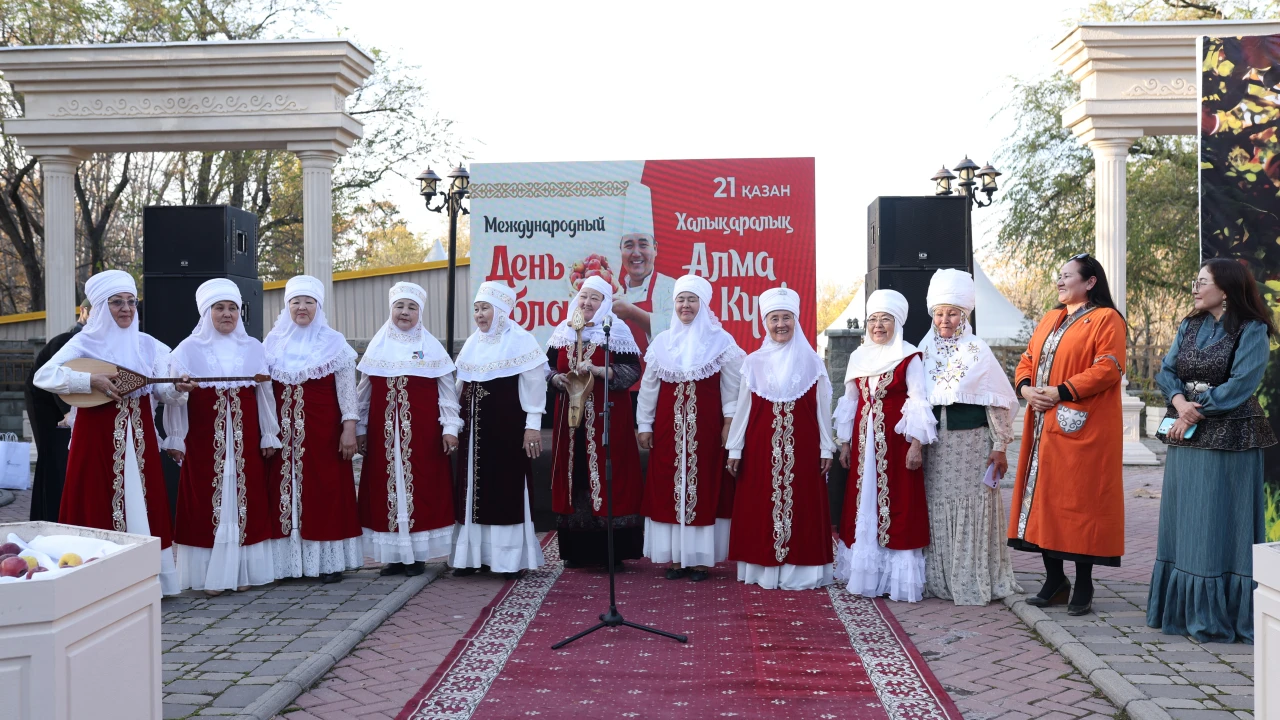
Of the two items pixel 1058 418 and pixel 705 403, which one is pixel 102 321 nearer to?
pixel 705 403

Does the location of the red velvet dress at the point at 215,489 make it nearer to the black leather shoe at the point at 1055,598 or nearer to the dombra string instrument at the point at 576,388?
the dombra string instrument at the point at 576,388

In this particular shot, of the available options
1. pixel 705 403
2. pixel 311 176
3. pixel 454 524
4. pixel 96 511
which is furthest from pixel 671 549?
pixel 311 176

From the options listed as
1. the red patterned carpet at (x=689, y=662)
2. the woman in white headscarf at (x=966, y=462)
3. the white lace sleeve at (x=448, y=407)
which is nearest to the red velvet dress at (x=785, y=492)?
the red patterned carpet at (x=689, y=662)

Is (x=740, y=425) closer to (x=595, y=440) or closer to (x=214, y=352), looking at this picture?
(x=595, y=440)

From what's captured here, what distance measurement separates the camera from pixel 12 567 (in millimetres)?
2824

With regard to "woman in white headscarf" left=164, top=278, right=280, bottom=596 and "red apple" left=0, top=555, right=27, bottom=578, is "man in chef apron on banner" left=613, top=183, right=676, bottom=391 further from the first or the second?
"red apple" left=0, top=555, right=27, bottom=578

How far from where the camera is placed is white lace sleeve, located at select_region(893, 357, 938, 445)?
5562 mm

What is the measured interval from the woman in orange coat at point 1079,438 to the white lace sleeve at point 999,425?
0.50ft

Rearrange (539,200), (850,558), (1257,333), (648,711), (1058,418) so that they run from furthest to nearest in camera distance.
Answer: (539,200) < (850,558) < (1058,418) < (1257,333) < (648,711)

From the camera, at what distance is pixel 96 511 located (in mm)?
5352

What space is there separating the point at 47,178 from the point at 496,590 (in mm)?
8699

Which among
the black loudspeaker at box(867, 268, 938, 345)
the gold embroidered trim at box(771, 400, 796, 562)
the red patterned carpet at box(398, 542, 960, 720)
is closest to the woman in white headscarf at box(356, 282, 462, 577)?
the red patterned carpet at box(398, 542, 960, 720)

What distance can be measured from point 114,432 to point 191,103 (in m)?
6.99

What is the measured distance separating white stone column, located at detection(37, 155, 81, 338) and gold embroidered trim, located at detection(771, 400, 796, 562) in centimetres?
886
